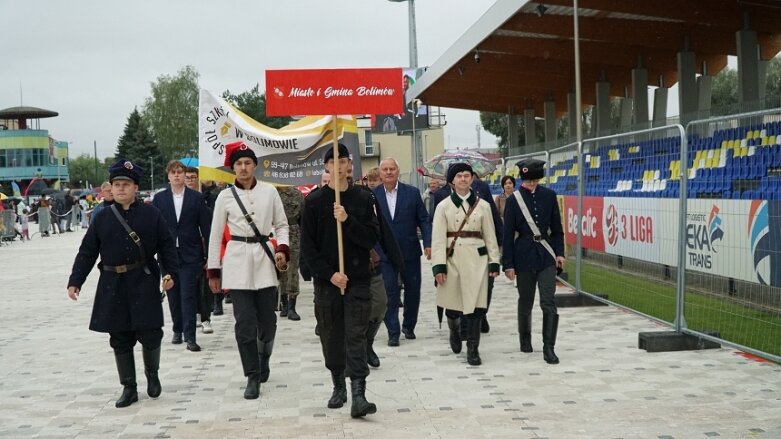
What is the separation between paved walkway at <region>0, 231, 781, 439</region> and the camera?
6.95 meters

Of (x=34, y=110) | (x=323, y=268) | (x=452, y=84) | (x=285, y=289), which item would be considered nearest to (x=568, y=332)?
(x=285, y=289)

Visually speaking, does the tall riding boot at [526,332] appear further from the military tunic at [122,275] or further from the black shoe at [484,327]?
the military tunic at [122,275]

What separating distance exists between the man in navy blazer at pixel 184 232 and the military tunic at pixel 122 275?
279 cm

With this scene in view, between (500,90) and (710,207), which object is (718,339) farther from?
(500,90)

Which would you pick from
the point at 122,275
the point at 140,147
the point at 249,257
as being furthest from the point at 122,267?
the point at 140,147

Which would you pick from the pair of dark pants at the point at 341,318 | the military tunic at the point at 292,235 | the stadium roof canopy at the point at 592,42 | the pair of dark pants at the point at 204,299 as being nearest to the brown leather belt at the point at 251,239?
the pair of dark pants at the point at 341,318

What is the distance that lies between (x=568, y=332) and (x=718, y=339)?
213 centimetres

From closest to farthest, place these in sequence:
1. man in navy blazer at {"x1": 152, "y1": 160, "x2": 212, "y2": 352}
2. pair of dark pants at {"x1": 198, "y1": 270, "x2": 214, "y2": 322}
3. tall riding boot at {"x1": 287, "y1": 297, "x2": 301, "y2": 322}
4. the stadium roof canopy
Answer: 1. man in navy blazer at {"x1": 152, "y1": 160, "x2": 212, "y2": 352}
2. pair of dark pants at {"x1": 198, "y1": 270, "x2": 214, "y2": 322}
3. tall riding boot at {"x1": 287, "y1": 297, "x2": 301, "y2": 322}
4. the stadium roof canopy

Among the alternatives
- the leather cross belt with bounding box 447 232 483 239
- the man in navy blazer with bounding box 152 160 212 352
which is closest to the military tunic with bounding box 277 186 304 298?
the man in navy blazer with bounding box 152 160 212 352

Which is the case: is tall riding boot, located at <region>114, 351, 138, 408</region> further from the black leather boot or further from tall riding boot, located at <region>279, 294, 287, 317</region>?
tall riding boot, located at <region>279, 294, 287, 317</region>

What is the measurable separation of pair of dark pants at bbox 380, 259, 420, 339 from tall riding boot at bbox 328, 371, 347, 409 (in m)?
2.98

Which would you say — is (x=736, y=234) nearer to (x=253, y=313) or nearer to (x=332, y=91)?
(x=332, y=91)

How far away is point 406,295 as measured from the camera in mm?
11266

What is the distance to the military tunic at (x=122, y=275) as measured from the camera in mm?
7977
